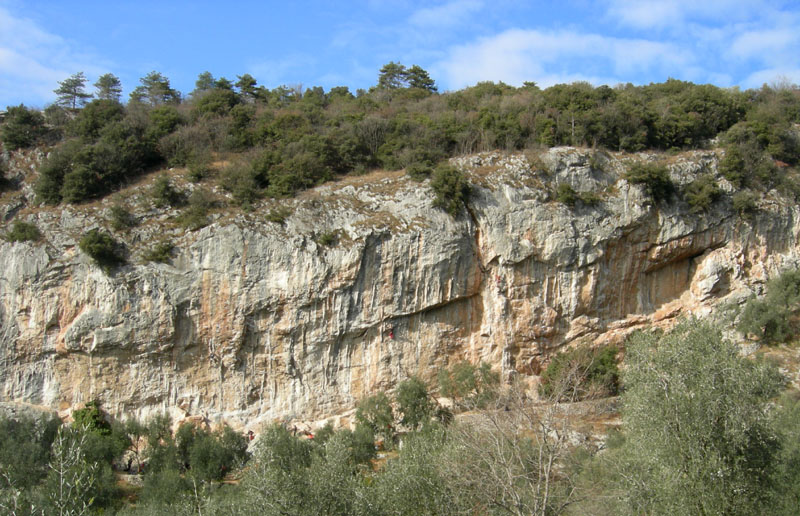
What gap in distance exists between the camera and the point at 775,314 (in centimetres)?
2422

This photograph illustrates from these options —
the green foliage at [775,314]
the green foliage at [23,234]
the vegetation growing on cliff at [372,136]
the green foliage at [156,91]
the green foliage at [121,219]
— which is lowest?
the green foliage at [775,314]

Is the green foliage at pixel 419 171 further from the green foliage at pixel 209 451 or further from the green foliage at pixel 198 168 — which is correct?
the green foliage at pixel 209 451

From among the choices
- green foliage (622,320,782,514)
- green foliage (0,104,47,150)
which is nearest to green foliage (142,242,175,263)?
green foliage (0,104,47,150)

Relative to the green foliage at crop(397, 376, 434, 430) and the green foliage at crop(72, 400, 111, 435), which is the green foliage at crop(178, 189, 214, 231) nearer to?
the green foliage at crop(72, 400, 111, 435)

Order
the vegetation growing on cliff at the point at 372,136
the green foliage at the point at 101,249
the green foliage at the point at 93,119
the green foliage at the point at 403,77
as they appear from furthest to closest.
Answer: the green foliage at the point at 403,77 → the green foliage at the point at 93,119 → the vegetation growing on cliff at the point at 372,136 → the green foliage at the point at 101,249

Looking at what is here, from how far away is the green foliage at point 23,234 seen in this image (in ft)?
78.2

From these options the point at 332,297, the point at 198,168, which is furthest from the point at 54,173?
the point at 332,297

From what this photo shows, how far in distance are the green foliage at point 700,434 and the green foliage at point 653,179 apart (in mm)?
14220

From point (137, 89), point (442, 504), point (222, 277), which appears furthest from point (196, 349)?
point (137, 89)

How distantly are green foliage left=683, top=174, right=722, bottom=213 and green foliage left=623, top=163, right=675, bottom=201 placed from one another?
826mm

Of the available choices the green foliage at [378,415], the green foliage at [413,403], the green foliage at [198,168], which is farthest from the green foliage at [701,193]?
the green foliage at [198,168]

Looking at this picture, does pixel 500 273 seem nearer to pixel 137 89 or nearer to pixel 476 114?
pixel 476 114

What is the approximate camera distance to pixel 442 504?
11.8 m

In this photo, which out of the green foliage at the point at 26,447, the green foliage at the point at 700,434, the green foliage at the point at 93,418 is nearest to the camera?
the green foliage at the point at 700,434
